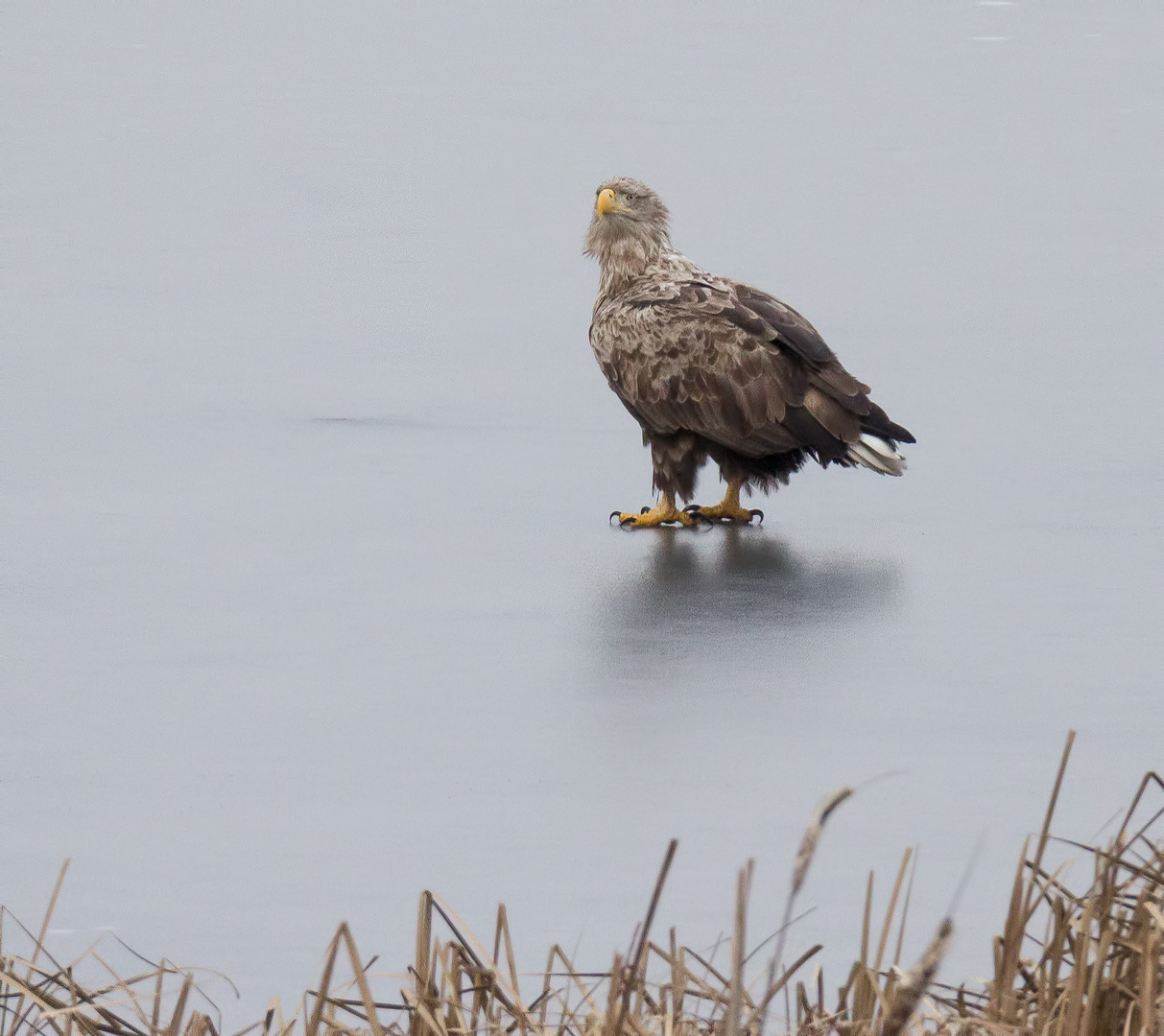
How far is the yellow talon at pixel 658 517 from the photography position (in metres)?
7.75

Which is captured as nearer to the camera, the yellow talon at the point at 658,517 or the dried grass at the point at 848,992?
the dried grass at the point at 848,992

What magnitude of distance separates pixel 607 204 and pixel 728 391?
95 centimetres

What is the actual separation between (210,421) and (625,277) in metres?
1.94

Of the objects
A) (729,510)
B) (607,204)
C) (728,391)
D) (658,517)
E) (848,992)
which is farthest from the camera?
(607,204)

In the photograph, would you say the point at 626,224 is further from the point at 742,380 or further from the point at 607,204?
the point at 742,380

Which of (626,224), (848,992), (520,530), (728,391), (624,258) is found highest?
(626,224)

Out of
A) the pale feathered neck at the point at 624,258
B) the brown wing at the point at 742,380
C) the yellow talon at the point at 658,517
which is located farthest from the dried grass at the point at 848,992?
the pale feathered neck at the point at 624,258

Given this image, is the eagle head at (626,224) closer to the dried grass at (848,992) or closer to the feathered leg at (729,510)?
the feathered leg at (729,510)

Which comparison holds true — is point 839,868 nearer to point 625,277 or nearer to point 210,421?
point 625,277

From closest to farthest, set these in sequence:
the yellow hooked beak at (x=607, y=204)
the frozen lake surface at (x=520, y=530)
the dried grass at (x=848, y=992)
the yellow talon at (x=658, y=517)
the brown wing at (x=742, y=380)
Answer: the dried grass at (x=848, y=992)
the frozen lake surface at (x=520, y=530)
the brown wing at (x=742, y=380)
the yellow talon at (x=658, y=517)
the yellow hooked beak at (x=607, y=204)

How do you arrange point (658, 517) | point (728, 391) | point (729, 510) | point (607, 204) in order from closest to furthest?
point (728, 391) < point (658, 517) < point (729, 510) < point (607, 204)

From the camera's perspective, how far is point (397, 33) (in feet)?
66.4

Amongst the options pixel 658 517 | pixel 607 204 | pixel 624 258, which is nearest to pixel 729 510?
pixel 658 517

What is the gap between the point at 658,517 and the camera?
775cm
